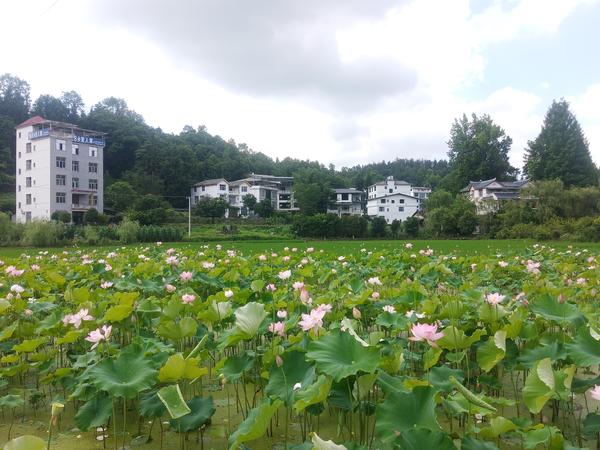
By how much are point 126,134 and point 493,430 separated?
6420 centimetres

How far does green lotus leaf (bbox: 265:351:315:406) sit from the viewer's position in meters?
1.77

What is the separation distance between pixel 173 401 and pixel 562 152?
50.8 m

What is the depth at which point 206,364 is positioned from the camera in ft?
10.3

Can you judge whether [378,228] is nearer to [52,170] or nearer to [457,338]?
[52,170]

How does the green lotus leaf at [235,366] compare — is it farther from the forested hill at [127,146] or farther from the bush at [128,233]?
the forested hill at [127,146]

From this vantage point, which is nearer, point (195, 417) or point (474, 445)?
point (474, 445)

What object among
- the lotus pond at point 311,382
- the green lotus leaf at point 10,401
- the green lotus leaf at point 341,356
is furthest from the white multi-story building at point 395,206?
the green lotus leaf at point 341,356

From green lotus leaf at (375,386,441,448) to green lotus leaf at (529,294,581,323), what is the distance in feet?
4.48

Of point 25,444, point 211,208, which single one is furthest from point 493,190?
point 25,444

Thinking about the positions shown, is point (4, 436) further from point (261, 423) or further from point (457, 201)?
point (457, 201)

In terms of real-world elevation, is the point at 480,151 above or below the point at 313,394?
above

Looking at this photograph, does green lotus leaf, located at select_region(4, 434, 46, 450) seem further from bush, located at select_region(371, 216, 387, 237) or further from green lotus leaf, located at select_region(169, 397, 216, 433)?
bush, located at select_region(371, 216, 387, 237)

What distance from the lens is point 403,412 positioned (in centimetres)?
148

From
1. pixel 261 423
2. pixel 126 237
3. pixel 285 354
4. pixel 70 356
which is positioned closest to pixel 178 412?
pixel 261 423
